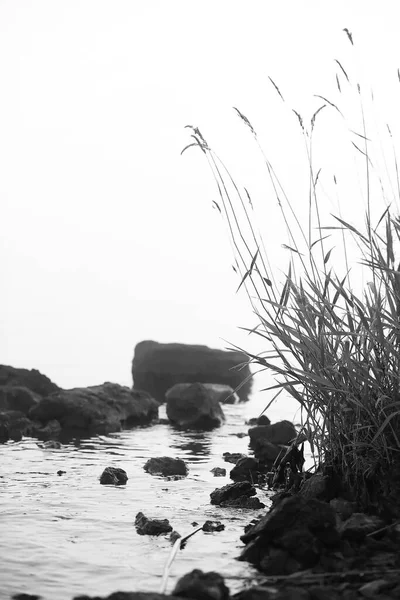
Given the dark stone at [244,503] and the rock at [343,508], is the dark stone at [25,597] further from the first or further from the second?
the dark stone at [244,503]

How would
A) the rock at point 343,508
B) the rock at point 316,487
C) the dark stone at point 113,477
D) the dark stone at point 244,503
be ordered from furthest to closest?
the dark stone at point 113,477 < the dark stone at point 244,503 < the rock at point 316,487 < the rock at point 343,508

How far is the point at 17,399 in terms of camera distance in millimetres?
13734

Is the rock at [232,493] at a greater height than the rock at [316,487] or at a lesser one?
lesser

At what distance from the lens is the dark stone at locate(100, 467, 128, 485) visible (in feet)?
22.1

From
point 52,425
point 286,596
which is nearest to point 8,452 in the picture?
point 52,425

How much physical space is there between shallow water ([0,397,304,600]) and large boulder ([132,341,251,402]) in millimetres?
12957

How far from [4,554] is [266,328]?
6.76 ft

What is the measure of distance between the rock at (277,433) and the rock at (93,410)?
10.8ft

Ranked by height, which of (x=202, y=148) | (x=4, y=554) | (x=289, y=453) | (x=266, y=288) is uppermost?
(x=202, y=148)

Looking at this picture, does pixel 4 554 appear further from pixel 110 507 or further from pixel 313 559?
pixel 313 559

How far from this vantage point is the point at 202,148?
16.5 ft

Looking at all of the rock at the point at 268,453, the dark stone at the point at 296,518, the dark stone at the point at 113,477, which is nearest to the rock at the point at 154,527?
the dark stone at the point at 296,518

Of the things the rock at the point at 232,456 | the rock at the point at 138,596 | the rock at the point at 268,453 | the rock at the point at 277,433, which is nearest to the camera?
the rock at the point at 138,596

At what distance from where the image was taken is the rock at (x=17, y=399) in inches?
536
